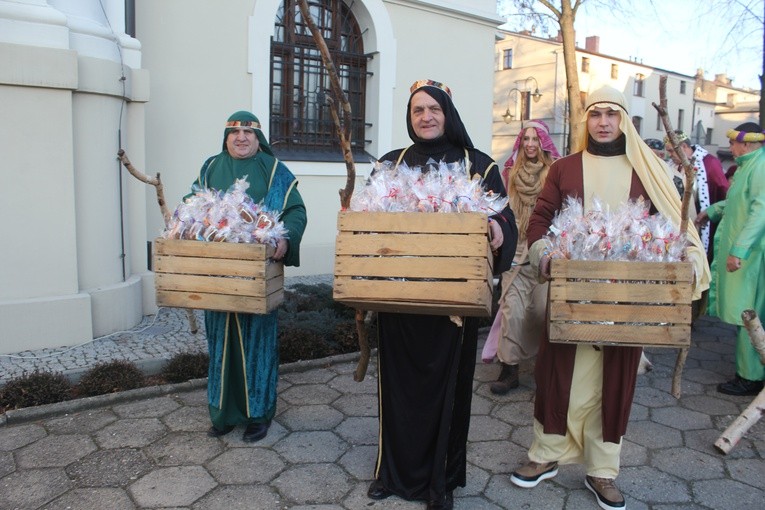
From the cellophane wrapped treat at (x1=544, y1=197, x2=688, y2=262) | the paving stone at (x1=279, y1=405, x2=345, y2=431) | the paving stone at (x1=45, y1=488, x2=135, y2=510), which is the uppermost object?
the cellophane wrapped treat at (x1=544, y1=197, x2=688, y2=262)

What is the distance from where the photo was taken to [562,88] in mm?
41188

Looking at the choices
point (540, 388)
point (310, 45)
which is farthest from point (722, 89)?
point (540, 388)

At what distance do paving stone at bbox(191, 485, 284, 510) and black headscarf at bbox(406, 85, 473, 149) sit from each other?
205cm

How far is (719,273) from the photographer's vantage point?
5.32 meters

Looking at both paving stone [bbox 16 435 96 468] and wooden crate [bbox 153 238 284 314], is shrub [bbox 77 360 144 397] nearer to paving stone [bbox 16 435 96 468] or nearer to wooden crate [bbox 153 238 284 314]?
paving stone [bbox 16 435 96 468]

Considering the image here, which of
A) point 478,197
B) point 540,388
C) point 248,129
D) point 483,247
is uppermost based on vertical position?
point 248,129

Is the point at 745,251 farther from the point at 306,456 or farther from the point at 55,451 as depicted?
the point at 55,451

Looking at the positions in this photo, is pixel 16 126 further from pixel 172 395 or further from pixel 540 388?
pixel 540 388

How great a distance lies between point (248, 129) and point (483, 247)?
1949 millimetres

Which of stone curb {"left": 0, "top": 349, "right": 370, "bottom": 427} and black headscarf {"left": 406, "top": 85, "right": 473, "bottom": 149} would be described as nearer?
black headscarf {"left": 406, "top": 85, "right": 473, "bottom": 149}

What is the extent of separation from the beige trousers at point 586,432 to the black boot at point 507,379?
1477mm

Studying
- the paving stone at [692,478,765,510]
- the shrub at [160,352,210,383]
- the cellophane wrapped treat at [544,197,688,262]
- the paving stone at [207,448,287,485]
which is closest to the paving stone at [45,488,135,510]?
the paving stone at [207,448,287,485]

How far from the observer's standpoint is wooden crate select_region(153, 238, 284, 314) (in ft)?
11.5

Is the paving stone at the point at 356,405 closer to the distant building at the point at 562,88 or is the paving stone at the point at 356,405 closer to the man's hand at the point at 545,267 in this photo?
the man's hand at the point at 545,267
